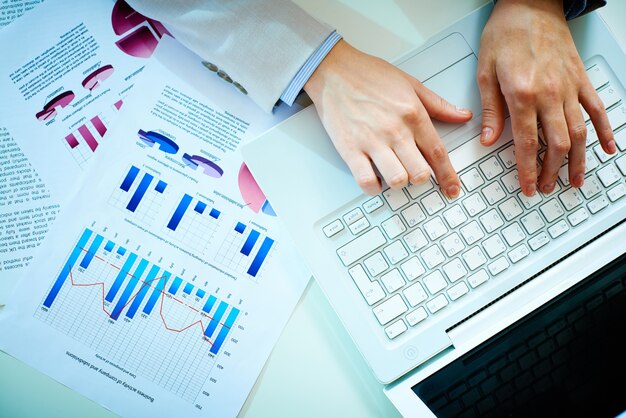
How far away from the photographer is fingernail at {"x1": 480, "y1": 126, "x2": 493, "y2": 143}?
591mm

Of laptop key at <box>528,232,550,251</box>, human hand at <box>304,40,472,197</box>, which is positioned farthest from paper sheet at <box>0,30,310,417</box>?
laptop key at <box>528,232,550,251</box>

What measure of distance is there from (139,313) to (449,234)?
460 mm

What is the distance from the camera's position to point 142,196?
69cm

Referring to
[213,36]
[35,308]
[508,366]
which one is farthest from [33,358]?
[508,366]

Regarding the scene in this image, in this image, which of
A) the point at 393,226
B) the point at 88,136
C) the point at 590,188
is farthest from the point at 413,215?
the point at 88,136

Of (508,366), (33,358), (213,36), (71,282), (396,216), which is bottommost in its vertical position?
(33,358)

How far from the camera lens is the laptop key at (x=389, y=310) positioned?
585 millimetres

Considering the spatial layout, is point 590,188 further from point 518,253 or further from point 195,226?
point 195,226

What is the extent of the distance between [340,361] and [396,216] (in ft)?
0.79

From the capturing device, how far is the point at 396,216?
60 centimetres

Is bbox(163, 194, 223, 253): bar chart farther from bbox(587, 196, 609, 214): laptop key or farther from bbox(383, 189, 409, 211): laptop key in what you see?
bbox(587, 196, 609, 214): laptop key

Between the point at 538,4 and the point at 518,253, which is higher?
the point at 538,4

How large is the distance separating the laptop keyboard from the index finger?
0.02 metres

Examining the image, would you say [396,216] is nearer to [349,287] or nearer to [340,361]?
[349,287]
